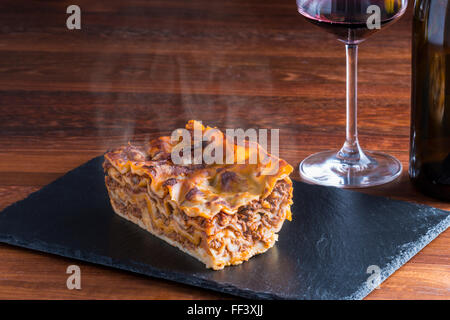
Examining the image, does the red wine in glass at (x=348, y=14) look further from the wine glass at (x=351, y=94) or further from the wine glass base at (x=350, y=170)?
the wine glass base at (x=350, y=170)

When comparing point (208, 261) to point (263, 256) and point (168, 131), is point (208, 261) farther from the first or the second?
point (168, 131)

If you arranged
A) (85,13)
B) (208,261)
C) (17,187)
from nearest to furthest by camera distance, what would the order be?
(208,261) < (17,187) < (85,13)

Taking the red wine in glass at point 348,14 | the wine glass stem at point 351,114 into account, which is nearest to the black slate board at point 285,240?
the wine glass stem at point 351,114

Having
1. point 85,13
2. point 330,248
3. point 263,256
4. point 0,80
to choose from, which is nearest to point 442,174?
point 330,248

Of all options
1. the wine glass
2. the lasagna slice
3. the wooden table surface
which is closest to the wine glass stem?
the wine glass

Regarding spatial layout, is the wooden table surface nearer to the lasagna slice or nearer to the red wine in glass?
the lasagna slice

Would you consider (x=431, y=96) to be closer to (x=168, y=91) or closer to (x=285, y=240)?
(x=285, y=240)
